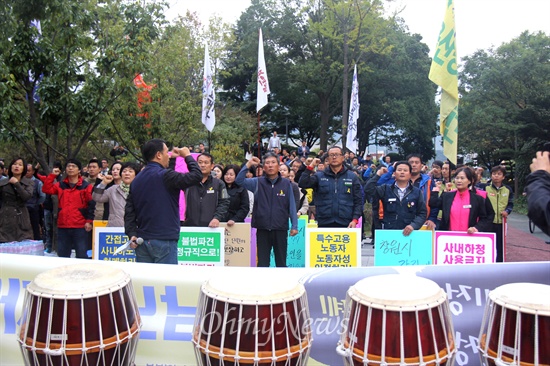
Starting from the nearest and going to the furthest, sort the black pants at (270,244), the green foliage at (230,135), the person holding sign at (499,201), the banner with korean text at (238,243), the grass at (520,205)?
the black pants at (270,244)
the banner with korean text at (238,243)
the person holding sign at (499,201)
the green foliage at (230,135)
the grass at (520,205)

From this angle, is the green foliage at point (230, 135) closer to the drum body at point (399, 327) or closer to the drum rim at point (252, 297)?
the drum rim at point (252, 297)

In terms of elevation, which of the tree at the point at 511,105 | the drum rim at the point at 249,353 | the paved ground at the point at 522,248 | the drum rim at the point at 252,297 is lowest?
the paved ground at the point at 522,248

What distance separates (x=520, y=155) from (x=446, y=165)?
55.8 feet

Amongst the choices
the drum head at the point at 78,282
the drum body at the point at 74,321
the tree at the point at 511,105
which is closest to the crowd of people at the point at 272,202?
the drum head at the point at 78,282

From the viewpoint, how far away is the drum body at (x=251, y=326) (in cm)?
243

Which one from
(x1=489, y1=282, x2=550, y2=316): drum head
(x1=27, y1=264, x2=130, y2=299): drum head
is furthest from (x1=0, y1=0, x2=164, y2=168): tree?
(x1=489, y1=282, x2=550, y2=316): drum head

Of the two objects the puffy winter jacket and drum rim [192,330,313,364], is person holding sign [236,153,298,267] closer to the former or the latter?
the puffy winter jacket

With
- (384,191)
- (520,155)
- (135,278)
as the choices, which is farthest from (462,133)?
(135,278)

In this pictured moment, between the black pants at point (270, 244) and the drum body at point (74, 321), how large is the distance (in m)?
3.39

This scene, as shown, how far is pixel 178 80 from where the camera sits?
17.9 m

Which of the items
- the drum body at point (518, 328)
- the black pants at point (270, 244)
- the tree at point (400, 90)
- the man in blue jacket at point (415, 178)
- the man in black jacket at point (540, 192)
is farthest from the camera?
the tree at point (400, 90)

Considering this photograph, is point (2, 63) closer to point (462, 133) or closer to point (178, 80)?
point (178, 80)

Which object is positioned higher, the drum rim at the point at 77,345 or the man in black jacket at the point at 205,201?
the man in black jacket at the point at 205,201

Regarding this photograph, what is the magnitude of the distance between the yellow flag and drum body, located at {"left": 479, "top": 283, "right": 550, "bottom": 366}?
13.8ft
